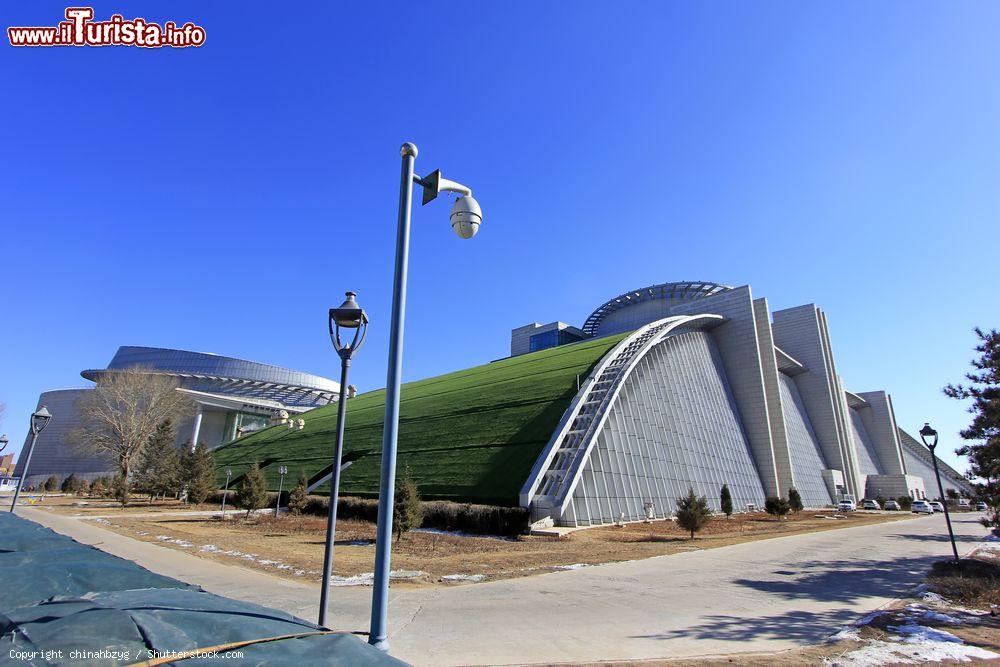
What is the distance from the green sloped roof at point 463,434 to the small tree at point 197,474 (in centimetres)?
498

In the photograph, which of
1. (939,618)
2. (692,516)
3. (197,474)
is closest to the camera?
(939,618)

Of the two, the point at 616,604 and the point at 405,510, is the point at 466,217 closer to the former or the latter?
the point at 616,604

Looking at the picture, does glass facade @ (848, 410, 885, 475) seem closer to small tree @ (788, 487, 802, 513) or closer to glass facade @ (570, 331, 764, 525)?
glass facade @ (570, 331, 764, 525)

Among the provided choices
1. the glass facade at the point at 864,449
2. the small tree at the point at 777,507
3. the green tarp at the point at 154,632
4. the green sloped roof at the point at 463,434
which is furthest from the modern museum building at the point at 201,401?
the glass facade at the point at 864,449

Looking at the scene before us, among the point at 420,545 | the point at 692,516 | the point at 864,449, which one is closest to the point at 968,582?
the point at 692,516

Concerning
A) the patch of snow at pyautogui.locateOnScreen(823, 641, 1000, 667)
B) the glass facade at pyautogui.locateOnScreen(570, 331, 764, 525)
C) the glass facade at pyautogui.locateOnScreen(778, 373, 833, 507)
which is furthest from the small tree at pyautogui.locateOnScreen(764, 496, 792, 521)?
the patch of snow at pyautogui.locateOnScreen(823, 641, 1000, 667)

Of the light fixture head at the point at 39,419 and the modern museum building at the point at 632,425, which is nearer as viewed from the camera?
the light fixture head at the point at 39,419

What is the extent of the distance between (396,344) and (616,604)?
7.46 metres

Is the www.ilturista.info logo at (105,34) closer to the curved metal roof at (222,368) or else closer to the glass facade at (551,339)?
the glass facade at (551,339)

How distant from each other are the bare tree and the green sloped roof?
8.87 metres

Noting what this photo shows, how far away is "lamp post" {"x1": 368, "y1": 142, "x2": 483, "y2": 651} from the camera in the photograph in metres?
4.81

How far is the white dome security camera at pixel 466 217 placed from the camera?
652 cm

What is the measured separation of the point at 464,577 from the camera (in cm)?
1262

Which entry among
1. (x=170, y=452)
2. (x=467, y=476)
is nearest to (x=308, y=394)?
(x=170, y=452)
